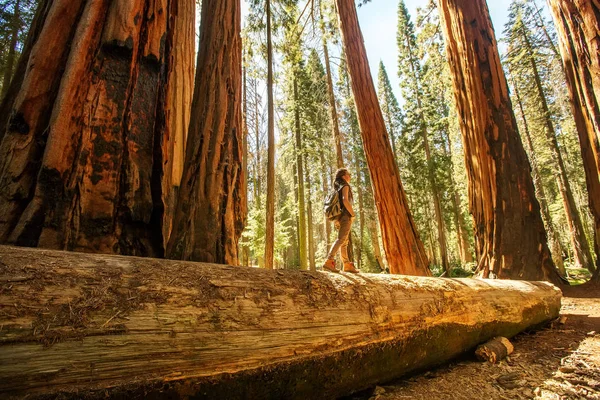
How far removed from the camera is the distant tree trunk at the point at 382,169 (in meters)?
5.41

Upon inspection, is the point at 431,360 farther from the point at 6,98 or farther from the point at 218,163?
the point at 6,98

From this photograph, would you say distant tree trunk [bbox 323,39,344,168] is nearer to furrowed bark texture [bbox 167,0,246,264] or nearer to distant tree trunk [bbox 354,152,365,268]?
distant tree trunk [bbox 354,152,365,268]

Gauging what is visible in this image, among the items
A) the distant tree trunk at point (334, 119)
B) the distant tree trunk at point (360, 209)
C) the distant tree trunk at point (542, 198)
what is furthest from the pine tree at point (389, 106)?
the distant tree trunk at point (334, 119)

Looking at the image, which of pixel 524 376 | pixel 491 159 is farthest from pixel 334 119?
pixel 524 376

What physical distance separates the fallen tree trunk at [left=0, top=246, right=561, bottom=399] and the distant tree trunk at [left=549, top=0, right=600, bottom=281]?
574cm

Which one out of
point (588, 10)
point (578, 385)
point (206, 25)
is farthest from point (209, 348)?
point (588, 10)

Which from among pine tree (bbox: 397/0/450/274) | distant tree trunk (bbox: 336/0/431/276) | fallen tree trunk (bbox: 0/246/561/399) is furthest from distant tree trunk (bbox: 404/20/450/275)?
fallen tree trunk (bbox: 0/246/561/399)

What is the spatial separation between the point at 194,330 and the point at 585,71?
295 inches

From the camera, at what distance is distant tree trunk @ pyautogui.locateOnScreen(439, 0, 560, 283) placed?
16.7ft

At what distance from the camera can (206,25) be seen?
347 cm

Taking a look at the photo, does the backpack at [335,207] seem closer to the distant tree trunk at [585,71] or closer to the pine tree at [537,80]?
the distant tree trunk at [585,71]

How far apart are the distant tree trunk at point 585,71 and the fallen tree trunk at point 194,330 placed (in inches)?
226

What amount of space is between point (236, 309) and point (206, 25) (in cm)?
340

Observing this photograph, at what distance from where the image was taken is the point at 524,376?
2.24m
